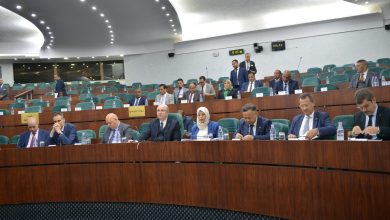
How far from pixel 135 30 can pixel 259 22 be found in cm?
438

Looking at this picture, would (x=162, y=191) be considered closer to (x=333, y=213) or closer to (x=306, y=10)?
(x=333, y=213)

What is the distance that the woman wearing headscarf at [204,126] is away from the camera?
17.4ft

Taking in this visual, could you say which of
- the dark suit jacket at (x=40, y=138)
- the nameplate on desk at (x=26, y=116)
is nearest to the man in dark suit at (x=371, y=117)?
the dark suit jacket at (x=40, y=138)

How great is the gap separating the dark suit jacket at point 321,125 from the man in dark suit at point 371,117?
287 millimetres

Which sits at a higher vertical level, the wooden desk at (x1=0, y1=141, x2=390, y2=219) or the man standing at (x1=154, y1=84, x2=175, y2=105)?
the man standing at (x1=154, y1=84, x2=175, y2=105)

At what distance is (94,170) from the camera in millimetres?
5191

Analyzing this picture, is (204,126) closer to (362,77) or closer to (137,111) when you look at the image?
(362,77)

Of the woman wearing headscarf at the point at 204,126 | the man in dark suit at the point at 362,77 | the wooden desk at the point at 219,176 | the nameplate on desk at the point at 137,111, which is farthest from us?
the nameplate on desk at the point at 137,111

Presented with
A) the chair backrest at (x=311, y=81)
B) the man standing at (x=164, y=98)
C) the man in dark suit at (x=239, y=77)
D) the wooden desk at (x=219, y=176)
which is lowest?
the wooden desk at (x=219, y=176)

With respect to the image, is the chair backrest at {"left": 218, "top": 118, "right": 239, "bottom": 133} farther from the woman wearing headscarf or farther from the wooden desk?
the wooden desk

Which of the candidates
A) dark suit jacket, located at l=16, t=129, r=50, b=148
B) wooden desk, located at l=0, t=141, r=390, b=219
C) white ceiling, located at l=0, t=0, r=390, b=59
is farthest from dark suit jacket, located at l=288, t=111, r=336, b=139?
white ceiling, located at l=0, t=0, r=390, b=59

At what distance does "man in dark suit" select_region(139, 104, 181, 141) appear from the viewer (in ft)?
17.6

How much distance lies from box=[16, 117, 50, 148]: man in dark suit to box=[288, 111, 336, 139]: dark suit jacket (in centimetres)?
347

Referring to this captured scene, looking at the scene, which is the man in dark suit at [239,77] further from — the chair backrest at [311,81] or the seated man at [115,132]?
the seated man at [115,132]
